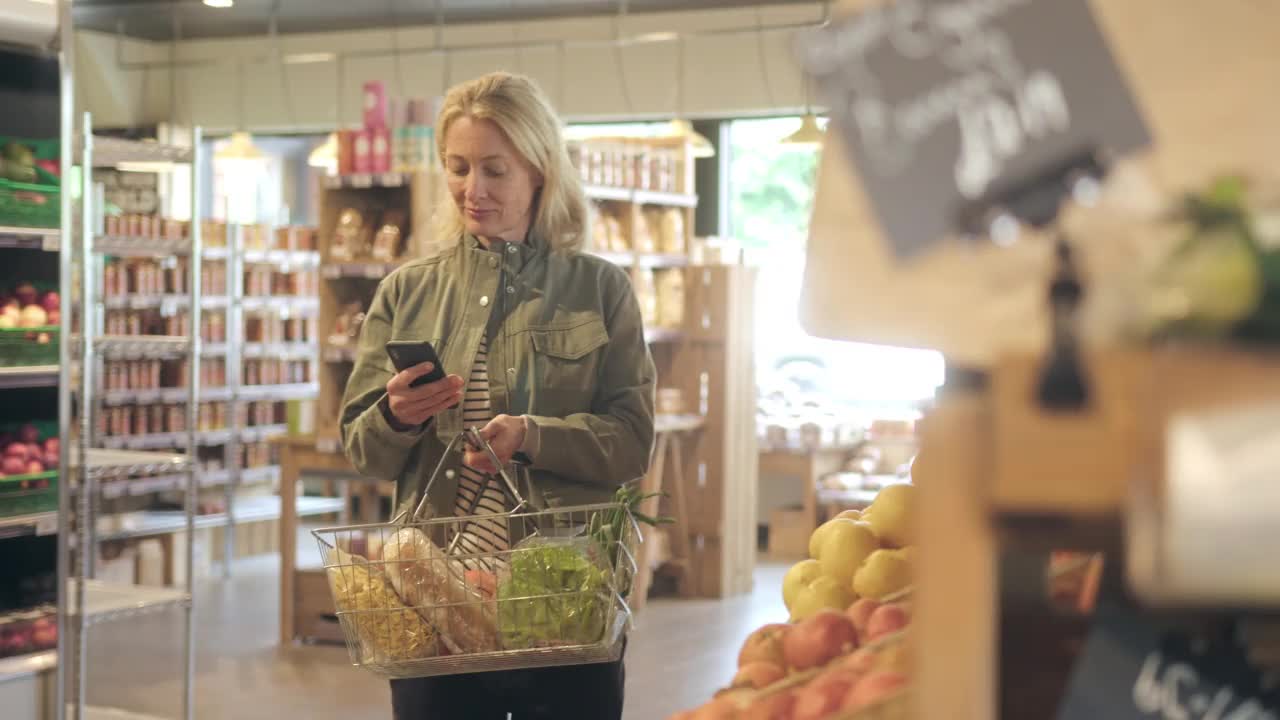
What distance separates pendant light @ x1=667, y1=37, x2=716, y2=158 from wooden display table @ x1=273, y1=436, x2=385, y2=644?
3.17 meters

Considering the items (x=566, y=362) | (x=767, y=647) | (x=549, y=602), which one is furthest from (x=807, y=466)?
(x=767, y=647)

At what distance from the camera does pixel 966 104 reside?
37.9 inches

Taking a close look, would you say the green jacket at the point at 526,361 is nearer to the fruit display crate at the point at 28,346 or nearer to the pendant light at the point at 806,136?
the fruit display crate at the point at 28,346

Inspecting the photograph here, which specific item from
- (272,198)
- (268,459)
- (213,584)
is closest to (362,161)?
(213,584)

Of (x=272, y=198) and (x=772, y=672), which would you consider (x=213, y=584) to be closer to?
(x=272, y=198)

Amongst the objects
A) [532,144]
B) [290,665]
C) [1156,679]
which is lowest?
[290,665]

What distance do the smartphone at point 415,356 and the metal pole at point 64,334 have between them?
2.76 metres

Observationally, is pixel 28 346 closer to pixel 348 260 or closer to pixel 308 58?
pixel 348 260

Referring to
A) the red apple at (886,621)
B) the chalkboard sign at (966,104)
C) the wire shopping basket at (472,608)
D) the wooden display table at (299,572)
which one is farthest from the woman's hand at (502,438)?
the wooden display table at (299,572)

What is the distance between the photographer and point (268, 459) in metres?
10.4

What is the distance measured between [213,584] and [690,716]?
26.5 feet

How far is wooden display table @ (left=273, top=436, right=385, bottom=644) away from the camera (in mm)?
6883

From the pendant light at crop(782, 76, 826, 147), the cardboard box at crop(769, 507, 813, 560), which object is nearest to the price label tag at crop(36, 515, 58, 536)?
the pendant light at crop(782, 76, 826, 147)

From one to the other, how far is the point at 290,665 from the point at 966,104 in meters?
6.01
